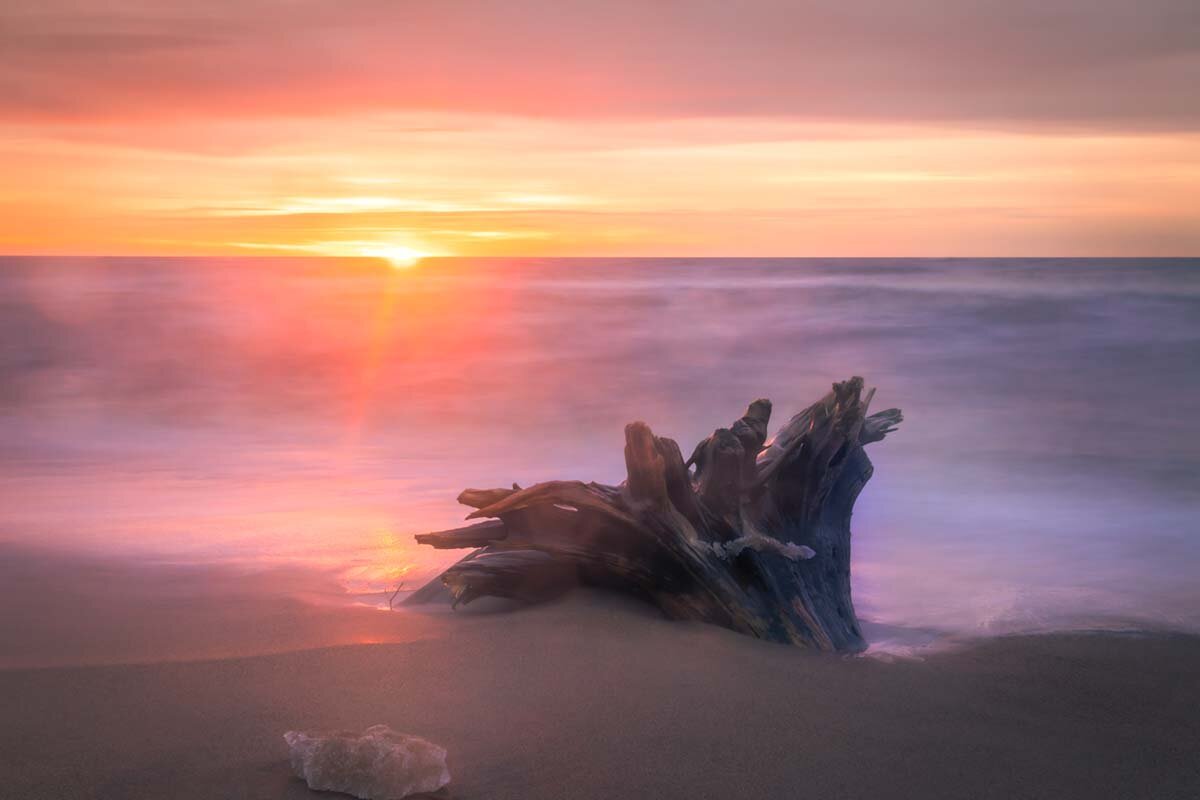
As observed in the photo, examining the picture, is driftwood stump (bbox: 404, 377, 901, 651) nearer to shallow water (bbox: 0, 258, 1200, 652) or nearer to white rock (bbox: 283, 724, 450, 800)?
shallow water (bbox: 0, 258, 1200, 652)

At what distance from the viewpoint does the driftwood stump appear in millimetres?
4035

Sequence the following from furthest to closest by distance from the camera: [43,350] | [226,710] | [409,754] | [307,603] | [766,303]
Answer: [766,303] < [43,350] < [307,603] < [226,710] < [409,754]

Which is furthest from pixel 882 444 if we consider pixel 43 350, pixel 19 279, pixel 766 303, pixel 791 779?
pixel 19 279

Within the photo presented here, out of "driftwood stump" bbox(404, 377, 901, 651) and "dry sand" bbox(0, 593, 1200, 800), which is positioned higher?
"driftwood stump" bbox(404, 377, 901, 651)

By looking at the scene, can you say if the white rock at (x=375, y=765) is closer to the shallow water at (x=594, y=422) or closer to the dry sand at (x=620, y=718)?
the dry sand at (x=620, y=718)

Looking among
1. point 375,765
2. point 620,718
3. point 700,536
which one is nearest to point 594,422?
point 700,536

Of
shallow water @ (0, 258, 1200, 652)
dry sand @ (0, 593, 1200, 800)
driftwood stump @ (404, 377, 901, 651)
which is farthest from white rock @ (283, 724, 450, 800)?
shallow water @ (0, 258, 1200, 652)

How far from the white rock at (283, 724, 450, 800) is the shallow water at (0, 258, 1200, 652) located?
Answer: 2422 millimetres

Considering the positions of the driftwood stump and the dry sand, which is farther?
the driftwood stump

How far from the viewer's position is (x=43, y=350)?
53.6 feet

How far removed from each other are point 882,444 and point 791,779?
26.3ft

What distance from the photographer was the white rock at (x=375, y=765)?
2.59 metres

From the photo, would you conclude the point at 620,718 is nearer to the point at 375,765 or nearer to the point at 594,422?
the point at 375,765

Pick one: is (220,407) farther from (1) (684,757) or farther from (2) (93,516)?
(1) (684,757)
